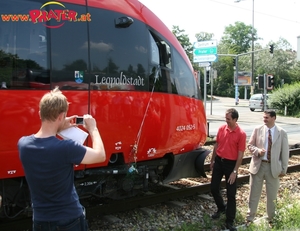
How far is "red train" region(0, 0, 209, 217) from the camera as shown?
4035mm

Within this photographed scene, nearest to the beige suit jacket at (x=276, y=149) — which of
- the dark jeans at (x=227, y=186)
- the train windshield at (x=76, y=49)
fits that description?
the dark jeans at (x=227, y=186)

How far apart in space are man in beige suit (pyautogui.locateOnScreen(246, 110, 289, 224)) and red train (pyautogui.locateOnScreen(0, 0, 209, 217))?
1143 millimetres

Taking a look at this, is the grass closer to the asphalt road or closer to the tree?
the asphalt road

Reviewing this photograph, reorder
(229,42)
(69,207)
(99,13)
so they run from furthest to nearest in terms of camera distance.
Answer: (229,42)
(99,13)
(69,207)

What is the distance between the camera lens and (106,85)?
4742 millimetres

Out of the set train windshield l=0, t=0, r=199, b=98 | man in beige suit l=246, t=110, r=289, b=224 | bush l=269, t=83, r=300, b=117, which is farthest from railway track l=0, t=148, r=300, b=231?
bush l=269, t=83, r=300, b=117

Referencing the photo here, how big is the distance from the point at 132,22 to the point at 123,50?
42 cm

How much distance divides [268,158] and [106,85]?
2.56m

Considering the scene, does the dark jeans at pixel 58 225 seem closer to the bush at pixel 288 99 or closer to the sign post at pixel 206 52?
the sign post at pixel 206 52

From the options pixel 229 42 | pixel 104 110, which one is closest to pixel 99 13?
pixel 104 110

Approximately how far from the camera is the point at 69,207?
8.25 ft

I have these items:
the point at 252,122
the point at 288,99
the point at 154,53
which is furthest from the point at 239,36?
the point at 154,53

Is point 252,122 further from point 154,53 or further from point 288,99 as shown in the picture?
point 154,53

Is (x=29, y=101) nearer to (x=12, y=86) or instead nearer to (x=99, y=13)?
(x=12, y=86)
